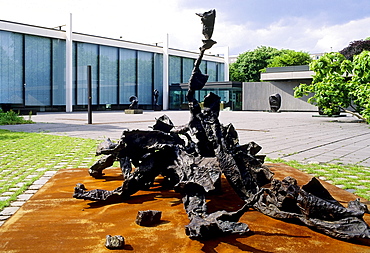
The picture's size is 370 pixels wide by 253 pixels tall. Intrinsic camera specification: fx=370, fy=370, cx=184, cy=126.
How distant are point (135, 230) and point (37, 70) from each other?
119 ft

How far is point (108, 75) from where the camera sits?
42.1 m

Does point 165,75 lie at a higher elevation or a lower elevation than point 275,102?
higher

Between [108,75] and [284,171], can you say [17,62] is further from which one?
[284,171]

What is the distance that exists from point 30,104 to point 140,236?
35354mm

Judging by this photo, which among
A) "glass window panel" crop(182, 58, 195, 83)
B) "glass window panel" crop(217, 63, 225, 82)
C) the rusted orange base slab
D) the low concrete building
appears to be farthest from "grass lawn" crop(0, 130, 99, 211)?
"glass window panel" crop(217, 63, 225, 82)

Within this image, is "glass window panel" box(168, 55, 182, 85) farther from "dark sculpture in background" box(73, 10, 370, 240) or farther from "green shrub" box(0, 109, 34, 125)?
"dark sculpture in background" box(73, 10, 370, 240)

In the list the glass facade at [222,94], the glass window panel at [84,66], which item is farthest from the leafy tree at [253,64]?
the glass window panel at [84,66]

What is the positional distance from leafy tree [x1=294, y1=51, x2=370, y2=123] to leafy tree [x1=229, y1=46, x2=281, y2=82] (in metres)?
43.9

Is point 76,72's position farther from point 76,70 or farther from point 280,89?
point 280,89

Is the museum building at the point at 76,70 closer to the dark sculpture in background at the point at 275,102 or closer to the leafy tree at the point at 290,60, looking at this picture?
the dark sculpture in background at the point at 275,102

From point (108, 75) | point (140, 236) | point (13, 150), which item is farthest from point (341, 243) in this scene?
point (108, 75)

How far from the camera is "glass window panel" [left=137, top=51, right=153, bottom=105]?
45781 millimetres

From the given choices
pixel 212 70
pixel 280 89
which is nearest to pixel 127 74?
pixel 212 70

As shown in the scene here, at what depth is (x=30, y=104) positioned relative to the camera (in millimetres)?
34875
